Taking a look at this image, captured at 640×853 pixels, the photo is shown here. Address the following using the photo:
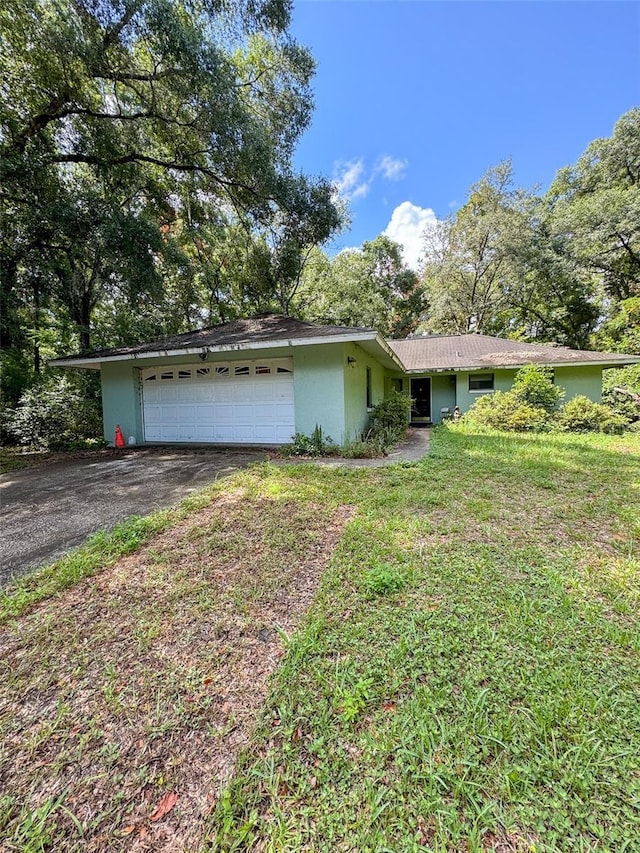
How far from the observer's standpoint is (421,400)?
15.3 metres

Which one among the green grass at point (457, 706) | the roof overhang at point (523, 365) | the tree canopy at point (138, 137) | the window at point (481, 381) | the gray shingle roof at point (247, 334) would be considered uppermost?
the tree canopy at point (138, 137)

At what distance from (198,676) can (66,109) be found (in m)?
11.5

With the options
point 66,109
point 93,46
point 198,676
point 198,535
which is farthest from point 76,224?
point 198,676

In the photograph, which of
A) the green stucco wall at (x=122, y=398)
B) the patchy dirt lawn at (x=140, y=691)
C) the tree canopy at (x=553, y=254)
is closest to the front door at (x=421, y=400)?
the tree canopy at (x=553, y=254)

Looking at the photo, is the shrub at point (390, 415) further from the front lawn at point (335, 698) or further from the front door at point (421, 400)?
the front lawn at point (335, 698)

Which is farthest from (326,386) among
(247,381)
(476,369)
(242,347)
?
(476,369)

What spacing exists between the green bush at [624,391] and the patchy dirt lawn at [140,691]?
13387 mm

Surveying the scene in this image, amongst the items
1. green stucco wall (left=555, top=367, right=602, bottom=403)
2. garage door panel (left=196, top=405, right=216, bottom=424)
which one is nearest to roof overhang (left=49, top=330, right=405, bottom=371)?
garage door panel (left=196, top=405, right=216, bottom=424)

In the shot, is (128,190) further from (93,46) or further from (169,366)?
(169,366)

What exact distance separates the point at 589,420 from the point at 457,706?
37.5 feet

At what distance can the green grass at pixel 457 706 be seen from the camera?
1.18 m

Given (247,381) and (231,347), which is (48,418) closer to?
(247,381)

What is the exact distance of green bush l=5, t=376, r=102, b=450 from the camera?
9094 millimetres

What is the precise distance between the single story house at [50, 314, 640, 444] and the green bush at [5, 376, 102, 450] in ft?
2.71
